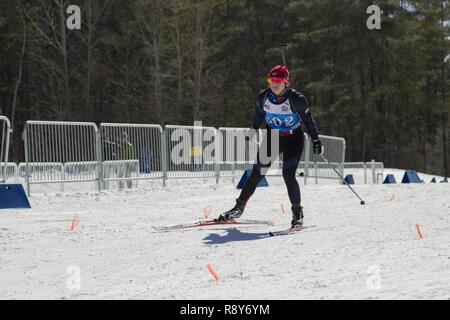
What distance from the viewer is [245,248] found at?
7082mm

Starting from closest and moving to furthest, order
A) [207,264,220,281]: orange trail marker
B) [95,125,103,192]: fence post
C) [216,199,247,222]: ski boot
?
1. [207,264,220,281]: orange trail marker
2. [216,199,247,222]: ski boot
3. [95,125,103,192]: fence post

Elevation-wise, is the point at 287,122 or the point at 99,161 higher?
the point at 287,122

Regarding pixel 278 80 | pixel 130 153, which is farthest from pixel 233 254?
pixel 130 153

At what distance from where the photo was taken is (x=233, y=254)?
677cm

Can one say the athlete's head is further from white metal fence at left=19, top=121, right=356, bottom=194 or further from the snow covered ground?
white metal fence at left=19, top=121, right=356, bottom=194

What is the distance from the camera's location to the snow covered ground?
5.25m

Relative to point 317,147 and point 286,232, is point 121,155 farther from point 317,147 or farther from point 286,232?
point 286,232

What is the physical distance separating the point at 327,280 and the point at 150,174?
10.8 metres

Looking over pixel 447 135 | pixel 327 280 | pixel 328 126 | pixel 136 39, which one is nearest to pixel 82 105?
pixel 136 39

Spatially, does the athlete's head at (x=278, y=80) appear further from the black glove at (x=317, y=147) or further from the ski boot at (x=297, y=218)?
the ski boot at (x=297, y=218)

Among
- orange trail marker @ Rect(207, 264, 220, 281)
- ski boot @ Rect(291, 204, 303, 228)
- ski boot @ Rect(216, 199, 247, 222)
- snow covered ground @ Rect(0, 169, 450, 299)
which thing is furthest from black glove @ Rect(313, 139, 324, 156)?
orange trail marker @ Rect(207, 264, 220, 281)

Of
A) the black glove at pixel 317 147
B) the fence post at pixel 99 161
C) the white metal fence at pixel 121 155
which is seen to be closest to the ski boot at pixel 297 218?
the black glove at pixel 317 147

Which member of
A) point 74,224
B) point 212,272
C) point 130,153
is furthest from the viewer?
point 130,153
